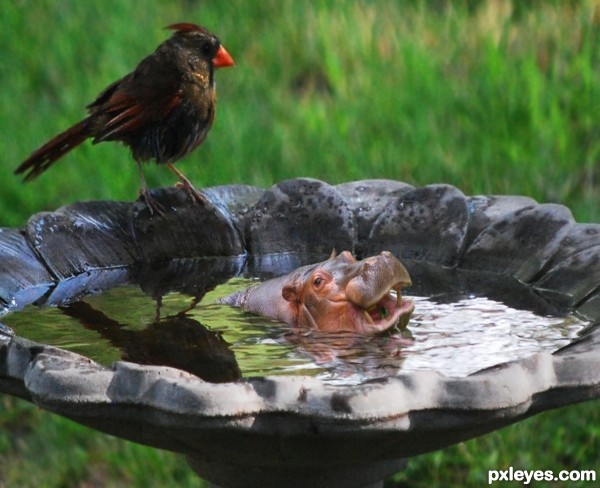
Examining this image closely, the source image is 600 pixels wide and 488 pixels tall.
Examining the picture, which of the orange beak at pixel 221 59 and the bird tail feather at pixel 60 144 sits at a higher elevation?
the orange beak at pixel 221 59

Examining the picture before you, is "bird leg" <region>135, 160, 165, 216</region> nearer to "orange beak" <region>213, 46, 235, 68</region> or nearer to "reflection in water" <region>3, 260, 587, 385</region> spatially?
"reflection in water" <region>3, 260, 587, 385</region>

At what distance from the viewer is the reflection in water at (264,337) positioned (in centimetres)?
247

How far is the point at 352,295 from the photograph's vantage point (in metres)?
2.58

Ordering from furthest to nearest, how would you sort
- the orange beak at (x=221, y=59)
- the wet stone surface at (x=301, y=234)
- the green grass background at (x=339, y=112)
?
1. the green grass background at (x=339, y=112)
2. the orange beak at (x=221, y=59)
3. the wet stone surface at (x=301, y=234)

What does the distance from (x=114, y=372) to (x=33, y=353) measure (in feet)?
0.86

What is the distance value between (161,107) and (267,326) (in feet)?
4.46

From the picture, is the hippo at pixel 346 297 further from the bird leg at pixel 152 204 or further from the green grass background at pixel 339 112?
the green grass background at pixel 339 112

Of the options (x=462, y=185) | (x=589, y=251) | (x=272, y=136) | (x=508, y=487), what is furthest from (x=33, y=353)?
(x=272, y=136)

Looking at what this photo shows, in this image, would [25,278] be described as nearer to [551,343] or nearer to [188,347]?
[188,347]

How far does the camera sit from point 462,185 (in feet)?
16.5

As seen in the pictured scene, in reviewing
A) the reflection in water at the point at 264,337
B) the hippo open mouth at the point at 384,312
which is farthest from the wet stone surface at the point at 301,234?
the hippo open mouth at the point at 384,312

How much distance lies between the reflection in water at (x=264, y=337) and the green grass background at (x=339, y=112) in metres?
1.36

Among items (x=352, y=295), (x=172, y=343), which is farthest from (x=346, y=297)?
(x=172, y=343)

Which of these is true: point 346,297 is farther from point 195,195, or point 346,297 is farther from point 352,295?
point 195,195
